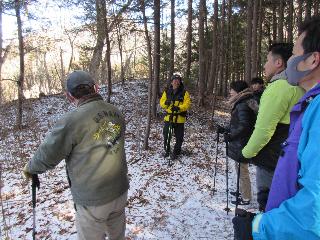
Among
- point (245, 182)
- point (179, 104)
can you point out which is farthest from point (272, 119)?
point (179, 104)

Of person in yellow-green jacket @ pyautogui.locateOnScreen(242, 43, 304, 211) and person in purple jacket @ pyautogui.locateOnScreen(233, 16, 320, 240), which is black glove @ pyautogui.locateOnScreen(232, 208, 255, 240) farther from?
person in yellow-green jacket @ pyautogui.locateOnScreen(242, 43, 304, 211)

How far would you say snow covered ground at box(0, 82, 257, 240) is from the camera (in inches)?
203

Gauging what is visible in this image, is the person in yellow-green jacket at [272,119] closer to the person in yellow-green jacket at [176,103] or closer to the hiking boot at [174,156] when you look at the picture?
the person in yellow-green jacket at [176,103]

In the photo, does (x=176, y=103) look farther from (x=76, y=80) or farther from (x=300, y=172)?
(x=300, y=172)

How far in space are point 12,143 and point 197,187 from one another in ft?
25.5

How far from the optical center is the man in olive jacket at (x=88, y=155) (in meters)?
3.03

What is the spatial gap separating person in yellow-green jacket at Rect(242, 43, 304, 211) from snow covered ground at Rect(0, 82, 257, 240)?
1.62 metres

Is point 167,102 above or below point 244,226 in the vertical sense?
above

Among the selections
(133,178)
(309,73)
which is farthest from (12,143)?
(309,73)

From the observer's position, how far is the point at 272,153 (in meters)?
3.71

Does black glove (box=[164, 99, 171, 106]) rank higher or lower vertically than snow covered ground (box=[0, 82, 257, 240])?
higher

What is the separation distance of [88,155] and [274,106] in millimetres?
1906

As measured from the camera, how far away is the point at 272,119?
133 inches

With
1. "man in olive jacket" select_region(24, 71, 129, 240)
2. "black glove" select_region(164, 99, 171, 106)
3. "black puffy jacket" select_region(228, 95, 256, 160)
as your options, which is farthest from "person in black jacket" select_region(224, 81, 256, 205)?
"black glove" select_region(164, 99, 171, 106)
